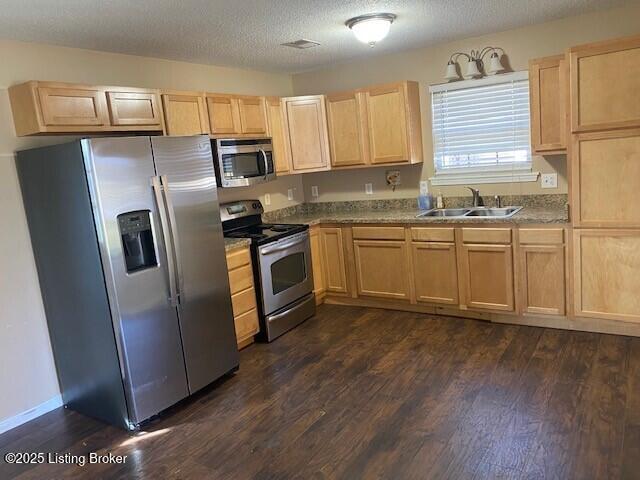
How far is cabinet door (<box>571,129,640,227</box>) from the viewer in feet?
10.6

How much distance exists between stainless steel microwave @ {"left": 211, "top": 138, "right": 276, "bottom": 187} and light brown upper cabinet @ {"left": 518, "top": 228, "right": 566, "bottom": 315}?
215 centimetres

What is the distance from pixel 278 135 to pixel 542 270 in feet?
8.42

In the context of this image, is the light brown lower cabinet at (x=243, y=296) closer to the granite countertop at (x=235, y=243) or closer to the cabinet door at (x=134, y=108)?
the granite countertop at (x=235, y=243)

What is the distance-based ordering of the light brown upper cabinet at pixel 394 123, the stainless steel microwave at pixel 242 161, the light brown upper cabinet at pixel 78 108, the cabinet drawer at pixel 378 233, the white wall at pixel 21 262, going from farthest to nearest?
the light brown upper cabinet at pixel 394 123 → the cabinet drawer at pixel 378 233 → the stainless steel microwave at pixel 242 161 → the white wall at pixel 21 262 → the light brown upper cabinet at pixel 78 108

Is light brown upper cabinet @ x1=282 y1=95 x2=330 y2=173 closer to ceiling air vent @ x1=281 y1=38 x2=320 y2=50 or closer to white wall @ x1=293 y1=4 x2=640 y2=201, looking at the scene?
white wall @ x1=293 y1=4 x2=640 y2=201

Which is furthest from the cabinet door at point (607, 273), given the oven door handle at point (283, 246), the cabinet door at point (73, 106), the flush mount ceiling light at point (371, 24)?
the cabinet door at point (73, 106)

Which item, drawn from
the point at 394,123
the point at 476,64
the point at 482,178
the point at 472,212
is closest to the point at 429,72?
the point at 476,64

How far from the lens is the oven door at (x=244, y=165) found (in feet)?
12.9

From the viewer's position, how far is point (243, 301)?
3859mm

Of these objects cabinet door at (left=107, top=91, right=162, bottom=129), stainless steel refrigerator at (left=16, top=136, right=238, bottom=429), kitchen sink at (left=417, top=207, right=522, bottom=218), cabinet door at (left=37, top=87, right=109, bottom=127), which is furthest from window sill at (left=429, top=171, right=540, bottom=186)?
cabinet door at (left=37, top=87, right=109, bottom=127)

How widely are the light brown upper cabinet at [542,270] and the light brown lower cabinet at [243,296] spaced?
210cm

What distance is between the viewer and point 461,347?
362 cm

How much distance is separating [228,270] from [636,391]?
2675mm

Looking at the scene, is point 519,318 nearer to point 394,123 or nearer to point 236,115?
point 394,123
